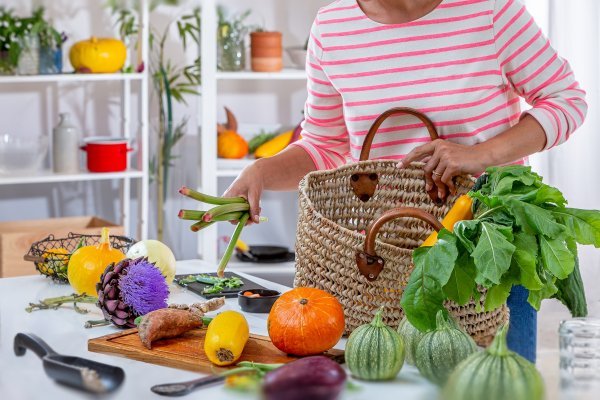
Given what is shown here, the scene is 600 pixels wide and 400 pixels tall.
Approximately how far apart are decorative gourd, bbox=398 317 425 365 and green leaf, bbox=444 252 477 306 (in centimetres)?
5

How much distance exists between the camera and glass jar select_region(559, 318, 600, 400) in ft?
1.19

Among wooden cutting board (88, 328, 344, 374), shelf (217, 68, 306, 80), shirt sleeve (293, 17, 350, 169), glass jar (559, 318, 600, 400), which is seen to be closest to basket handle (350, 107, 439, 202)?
shirt sleeve (293, 17, 350, 169)

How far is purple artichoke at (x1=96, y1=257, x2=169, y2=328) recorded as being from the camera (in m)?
1.20

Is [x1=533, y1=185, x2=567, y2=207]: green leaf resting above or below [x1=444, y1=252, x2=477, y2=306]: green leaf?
above

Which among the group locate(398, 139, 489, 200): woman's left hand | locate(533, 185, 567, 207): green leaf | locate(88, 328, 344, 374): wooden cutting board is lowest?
locate(88, 328, 344, 374): wooden cutting board

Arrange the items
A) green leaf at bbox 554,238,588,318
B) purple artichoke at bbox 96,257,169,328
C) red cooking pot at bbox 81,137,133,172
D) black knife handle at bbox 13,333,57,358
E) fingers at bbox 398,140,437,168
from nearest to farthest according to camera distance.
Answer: black knife handle at bbox 13,333,57,358 < green leaf at bbox 554,238,588,318 < purple artichoke at bbox 96,257,169,328 < fingers at bbox 398,140,437,168 < red cooking pot at bbox 81,137,133,172

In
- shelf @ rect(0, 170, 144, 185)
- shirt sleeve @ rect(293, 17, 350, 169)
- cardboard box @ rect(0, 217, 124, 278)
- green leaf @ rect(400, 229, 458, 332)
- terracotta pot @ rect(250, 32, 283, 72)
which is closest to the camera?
green leaf @ rect(400, 229, 458, 332)

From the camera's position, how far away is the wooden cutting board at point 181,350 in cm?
103

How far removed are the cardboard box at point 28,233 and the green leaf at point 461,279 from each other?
80.3 inches

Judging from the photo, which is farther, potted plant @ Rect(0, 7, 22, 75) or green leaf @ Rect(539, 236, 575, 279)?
potted plant @ Rect(0, 7, 22, 75)

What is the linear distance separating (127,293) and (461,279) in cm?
46

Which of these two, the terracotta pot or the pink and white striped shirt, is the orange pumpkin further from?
the terracotta pot

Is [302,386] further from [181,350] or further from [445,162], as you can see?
[445,162]

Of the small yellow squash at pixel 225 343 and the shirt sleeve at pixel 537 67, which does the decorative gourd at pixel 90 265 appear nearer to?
the small yellow squash at pixel 225 343
